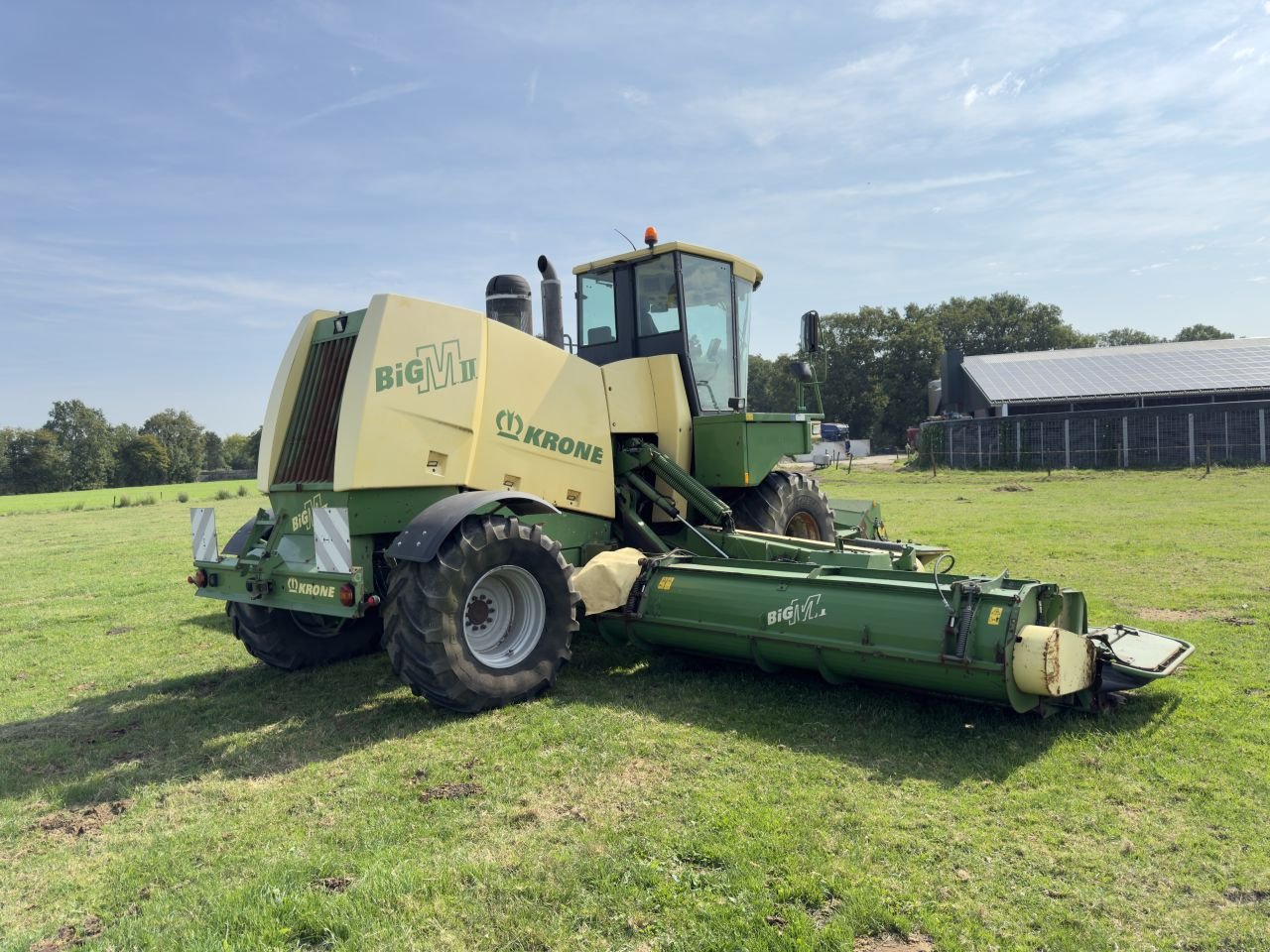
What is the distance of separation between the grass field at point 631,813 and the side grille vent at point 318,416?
159cm

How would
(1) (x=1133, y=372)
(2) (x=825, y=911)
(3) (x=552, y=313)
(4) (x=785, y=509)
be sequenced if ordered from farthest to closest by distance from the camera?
(1) (x=1133, y=372)
(4) (x=785, y=509)
(3) (x=552, y=313)
(2) (x=825, y=911)

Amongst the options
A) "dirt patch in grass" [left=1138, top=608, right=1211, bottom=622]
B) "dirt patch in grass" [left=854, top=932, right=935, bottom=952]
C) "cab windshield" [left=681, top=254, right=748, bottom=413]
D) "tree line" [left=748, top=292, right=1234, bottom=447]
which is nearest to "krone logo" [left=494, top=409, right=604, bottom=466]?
"cab windshield" [left=681, top=254, right=748, bottom=413]

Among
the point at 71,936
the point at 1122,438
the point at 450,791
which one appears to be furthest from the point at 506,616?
the point at 1122,438

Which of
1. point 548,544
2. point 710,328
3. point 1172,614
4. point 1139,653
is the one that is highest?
point 710,328

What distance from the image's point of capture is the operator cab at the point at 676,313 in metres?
7.83

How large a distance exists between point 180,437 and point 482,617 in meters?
93.2

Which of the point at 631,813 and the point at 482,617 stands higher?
the point at 482,617

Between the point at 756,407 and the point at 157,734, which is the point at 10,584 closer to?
the point at 157,734

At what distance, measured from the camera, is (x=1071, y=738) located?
4453mm

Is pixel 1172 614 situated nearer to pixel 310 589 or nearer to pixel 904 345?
pixel 310 589

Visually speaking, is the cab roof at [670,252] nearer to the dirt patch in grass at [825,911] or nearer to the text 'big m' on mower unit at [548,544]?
the text 'big m' on mower unit at [548,544]

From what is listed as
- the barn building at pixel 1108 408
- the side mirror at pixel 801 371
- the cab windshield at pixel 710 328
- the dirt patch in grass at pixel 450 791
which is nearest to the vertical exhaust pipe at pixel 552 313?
the cab windshield at pixel 710 328

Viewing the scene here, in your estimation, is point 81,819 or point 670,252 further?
point 670,252

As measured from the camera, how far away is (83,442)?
261ft
